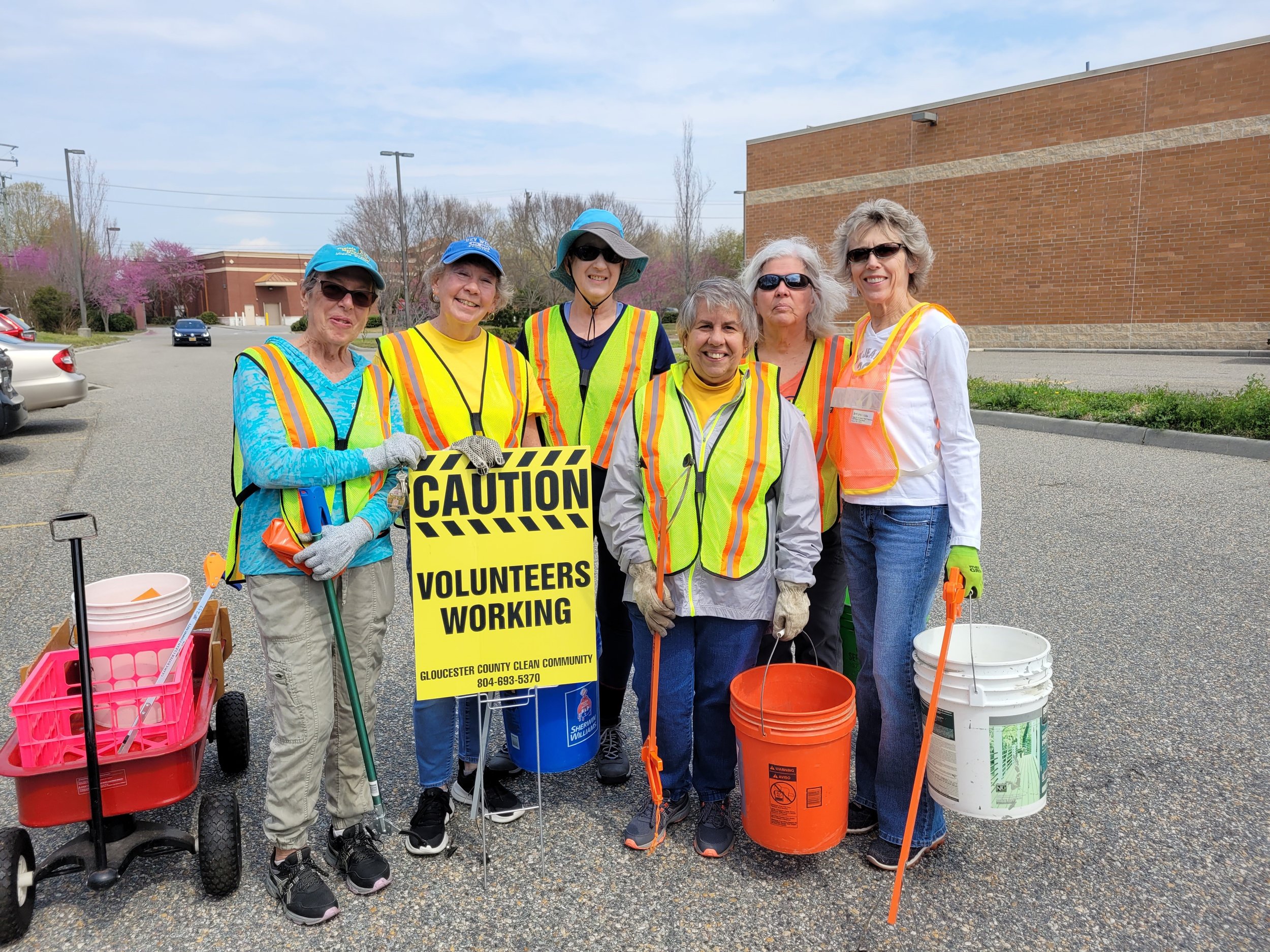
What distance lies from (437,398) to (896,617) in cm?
186

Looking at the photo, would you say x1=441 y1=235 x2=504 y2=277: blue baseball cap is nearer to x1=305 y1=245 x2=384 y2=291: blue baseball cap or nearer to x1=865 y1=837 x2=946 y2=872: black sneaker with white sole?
x1=305 y1=245 x2=384 y2=291: blue baseball cap

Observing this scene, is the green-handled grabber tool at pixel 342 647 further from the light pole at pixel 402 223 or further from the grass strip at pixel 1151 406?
the light pole at pixel 402 223

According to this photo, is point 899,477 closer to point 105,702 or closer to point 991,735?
point 991,735

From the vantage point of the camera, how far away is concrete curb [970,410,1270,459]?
9.71 metres

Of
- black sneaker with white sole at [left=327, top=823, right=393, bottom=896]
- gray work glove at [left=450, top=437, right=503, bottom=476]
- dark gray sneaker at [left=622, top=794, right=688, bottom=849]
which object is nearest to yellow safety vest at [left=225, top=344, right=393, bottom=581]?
gray work glove at [left=450, top=437, right=503, bottom=476]

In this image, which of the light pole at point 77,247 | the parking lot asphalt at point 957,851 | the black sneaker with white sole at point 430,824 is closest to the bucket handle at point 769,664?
the parking lot asphalt at point 957,851

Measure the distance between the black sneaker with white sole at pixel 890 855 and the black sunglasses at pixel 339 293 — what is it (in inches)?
104

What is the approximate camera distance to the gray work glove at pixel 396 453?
9.37 feet

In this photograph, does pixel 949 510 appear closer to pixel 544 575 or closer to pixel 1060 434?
pixel 544 575

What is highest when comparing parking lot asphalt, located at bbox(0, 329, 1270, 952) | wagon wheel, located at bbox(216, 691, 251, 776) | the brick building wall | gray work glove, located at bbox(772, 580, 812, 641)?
the brick building wall

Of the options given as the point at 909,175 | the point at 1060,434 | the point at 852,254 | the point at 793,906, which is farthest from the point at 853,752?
the point at 909,175

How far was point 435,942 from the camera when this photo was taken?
2.70 metres

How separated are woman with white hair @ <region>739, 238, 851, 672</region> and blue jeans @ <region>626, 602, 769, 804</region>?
0.25m

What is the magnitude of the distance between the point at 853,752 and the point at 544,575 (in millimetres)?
1720
